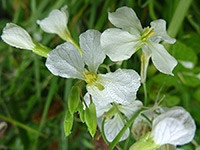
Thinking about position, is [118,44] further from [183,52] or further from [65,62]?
[183,52]

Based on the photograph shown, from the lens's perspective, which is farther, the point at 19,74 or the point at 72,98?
the point at 19,74

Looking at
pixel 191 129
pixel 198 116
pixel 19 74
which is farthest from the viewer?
pixel 19 74

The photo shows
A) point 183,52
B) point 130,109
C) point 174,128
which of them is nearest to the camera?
point 174,128

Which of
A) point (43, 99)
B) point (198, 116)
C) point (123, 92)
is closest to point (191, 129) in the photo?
point (123, 92)

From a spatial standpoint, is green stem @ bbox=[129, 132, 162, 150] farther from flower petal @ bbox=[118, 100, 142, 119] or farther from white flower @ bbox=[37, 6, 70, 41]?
white flower @ bbox=[37, 6, 70, 41]

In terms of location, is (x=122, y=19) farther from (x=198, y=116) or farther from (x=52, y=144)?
(x=52, y=144)

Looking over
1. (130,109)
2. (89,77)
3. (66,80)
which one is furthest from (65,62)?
(66,80)
